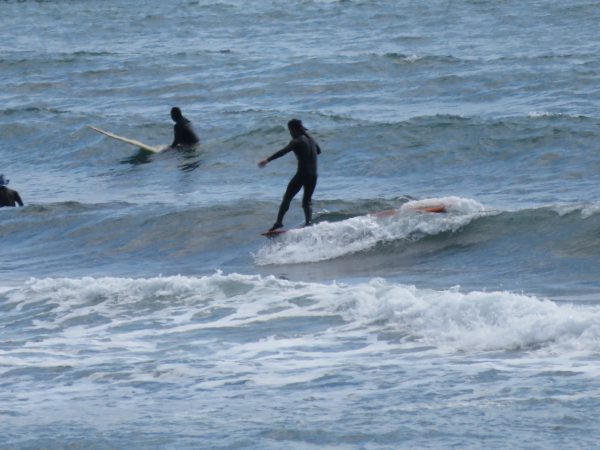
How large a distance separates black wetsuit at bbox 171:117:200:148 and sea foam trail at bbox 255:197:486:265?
8.73 meters

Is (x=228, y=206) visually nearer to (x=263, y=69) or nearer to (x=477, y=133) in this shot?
(x=477, y=133)

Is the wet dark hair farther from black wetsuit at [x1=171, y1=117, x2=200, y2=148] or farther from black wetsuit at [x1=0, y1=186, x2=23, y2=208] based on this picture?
black wetsuit at [x1=0, y1=186, x2=23, y2=208]

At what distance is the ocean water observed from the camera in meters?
8.97

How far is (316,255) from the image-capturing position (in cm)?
1556

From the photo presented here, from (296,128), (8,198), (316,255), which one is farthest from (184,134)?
(316,255)

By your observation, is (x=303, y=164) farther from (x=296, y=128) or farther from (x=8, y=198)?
(x=8, y=198)

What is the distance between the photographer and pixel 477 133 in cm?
2366

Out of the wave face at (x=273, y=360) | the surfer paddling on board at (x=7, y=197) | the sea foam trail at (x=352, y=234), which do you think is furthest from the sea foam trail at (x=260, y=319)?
the surfer paddling on board at (x=7, y=197)

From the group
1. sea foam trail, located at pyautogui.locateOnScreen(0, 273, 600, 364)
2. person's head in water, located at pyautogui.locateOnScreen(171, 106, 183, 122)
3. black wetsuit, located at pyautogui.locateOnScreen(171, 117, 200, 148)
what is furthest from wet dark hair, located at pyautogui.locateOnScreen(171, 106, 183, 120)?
sea foam trail, located at pyautogui.locateOnScreen(0, 273, 600, 364)

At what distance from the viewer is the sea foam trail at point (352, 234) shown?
15.6 meters

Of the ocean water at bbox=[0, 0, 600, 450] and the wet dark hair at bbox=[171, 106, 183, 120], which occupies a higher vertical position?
the wet dark hair at bbox=[171, 106, 183, 120]

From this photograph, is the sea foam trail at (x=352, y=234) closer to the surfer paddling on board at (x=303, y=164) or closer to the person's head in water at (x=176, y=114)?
the surfer paddling on board at (x=303, y=164)

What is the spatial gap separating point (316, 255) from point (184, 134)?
31.8 ft

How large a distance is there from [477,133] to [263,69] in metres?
12.8
